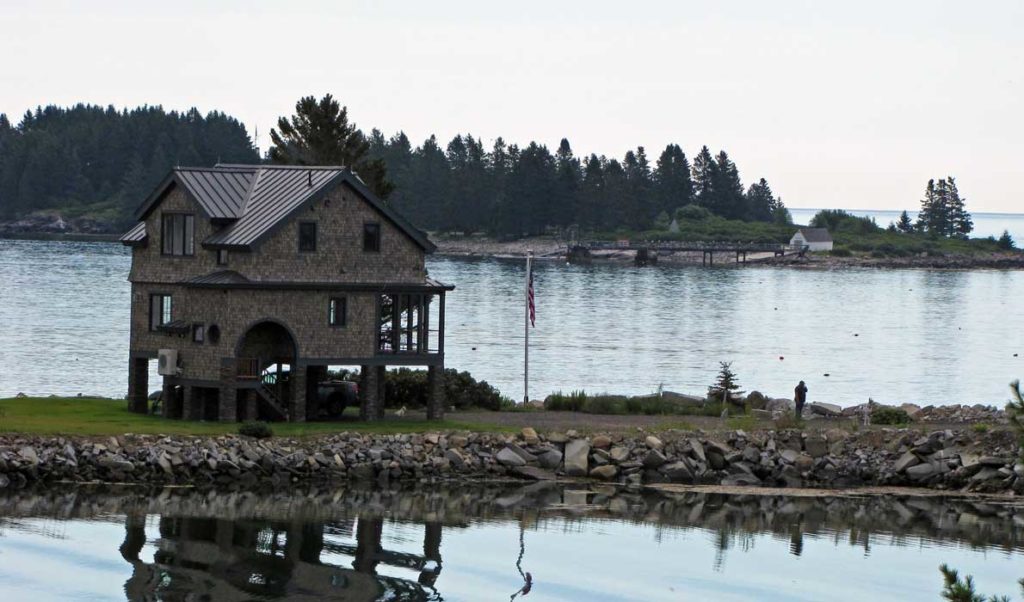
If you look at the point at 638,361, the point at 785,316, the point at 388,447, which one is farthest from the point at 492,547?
the point at 785,316

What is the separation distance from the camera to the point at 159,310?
173ft

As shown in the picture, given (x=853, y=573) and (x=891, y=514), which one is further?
(x=891, y=514)

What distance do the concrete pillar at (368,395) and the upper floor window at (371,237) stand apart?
371 centimetres

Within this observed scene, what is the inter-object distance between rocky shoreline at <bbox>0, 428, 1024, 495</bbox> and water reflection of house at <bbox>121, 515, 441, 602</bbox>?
413 cm

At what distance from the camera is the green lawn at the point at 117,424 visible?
4884 centimetres

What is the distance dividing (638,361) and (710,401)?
37157mm

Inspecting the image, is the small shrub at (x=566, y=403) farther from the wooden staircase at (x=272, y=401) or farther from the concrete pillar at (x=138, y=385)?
the concrete pillar at (x=138, y=385)

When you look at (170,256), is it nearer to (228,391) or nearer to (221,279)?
(221,279)

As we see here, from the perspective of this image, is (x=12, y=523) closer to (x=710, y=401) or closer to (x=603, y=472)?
(x=603, y=472)

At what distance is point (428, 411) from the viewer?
2135 inches

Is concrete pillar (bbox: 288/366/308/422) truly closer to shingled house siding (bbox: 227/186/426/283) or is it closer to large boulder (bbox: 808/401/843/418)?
shingled house siding (bbox: 227/186/426/283)

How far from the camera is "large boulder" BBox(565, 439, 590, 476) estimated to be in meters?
51.3

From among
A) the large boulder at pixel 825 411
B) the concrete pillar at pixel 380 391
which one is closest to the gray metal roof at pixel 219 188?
the concrete pillar at pixel 380 391

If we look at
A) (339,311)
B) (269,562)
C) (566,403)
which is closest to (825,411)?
(566,403)
